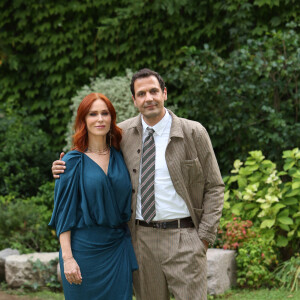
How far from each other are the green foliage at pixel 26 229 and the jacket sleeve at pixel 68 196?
2655 millimetres

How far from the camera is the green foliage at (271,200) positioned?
4781 mm

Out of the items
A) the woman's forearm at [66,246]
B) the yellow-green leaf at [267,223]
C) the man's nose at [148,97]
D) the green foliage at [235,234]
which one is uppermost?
the man's nose at [148,97]

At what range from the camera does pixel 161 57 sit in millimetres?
7164

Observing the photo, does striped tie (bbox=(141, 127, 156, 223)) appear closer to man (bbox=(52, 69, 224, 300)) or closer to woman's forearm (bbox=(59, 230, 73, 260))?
man (bbox=(52, 69, 224, 300))

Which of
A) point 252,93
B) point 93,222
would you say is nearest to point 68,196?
point 93,222

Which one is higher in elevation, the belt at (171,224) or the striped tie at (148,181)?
the striped tie at (148,181)

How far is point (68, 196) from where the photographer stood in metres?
2.83

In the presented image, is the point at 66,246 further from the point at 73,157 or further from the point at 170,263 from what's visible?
the point at 170,263

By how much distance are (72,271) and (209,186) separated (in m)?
0.96

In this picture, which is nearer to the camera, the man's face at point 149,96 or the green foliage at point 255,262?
the man's face at point 149,96

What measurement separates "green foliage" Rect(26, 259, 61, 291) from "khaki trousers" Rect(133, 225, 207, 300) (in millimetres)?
2175

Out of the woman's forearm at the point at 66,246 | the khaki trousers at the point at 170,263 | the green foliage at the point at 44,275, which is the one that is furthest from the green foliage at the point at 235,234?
the woman's forearm at the point at 66,246

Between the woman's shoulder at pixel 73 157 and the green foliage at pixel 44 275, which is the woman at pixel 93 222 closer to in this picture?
the woman's shoulder at pixel 73 157

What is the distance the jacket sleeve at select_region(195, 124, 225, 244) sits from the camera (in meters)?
2.97
